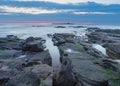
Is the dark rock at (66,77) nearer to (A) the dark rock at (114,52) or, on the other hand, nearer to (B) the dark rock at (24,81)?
(B) the dark rock at (24,81)

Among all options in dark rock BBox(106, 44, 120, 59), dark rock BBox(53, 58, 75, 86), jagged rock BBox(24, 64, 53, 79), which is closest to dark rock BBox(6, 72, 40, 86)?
dark rock BBox(53, 58, 75, 86)

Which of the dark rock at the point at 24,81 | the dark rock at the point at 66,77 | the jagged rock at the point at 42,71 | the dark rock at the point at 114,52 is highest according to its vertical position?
the dark rock at the point at 24,81

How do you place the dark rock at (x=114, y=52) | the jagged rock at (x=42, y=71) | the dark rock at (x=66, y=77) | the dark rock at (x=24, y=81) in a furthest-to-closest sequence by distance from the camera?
the dark rock at (x=114, y=52) → the jagged rock at (x=42, y=71) → the dark rock at (x=66, y=77) → the dark rock at (x=24, y=81)

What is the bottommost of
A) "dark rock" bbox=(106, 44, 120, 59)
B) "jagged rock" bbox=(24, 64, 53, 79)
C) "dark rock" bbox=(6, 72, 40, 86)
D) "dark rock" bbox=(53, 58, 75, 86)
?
"dark rock" bbox=(106, 44, 120, 59)

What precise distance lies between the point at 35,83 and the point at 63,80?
3240 millimetres

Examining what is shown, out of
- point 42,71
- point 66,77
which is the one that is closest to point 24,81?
point 66,77

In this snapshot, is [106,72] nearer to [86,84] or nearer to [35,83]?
[86,84]

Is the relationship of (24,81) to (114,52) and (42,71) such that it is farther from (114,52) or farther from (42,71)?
(114,52)

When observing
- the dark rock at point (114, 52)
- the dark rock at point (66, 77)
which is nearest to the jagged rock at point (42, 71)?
the dark rock at point (66, 77)

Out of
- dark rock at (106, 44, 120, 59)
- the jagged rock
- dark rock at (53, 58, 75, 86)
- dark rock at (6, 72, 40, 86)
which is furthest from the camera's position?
dark rock at (106, 44, 120, 59)

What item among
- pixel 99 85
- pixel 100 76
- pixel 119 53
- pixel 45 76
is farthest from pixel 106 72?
pixel 119 53

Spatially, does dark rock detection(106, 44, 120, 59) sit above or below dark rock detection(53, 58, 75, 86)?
below

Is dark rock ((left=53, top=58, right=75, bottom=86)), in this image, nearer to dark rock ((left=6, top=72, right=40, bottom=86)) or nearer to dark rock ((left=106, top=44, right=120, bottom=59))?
dark rock ((left=6, top=72, right=40, bottom=86))

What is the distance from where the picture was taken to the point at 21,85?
19453mm
